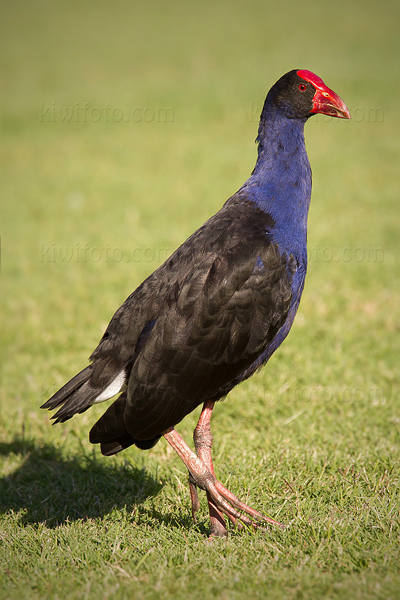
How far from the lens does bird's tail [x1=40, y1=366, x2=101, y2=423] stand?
117 inches

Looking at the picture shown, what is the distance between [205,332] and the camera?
2.88 meters

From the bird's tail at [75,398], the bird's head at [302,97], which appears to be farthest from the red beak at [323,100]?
the bird's tail at [75,398]

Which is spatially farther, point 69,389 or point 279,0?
point 279,0

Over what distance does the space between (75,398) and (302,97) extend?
198 centimetres

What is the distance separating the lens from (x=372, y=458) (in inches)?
135

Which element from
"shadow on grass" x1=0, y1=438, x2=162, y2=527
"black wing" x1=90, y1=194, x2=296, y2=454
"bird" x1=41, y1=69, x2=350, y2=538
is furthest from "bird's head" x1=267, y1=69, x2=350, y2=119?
Result: "shadow on grass" x1=0, y1=438, x2=162, y2=527

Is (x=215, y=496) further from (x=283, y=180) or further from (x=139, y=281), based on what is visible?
(x=139, y=281)

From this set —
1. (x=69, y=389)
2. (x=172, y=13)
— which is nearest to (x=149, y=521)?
(x=69, y=389)

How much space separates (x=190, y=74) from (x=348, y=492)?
46.7 feet

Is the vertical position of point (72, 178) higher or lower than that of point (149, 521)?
higher

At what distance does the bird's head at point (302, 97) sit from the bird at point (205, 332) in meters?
0.40

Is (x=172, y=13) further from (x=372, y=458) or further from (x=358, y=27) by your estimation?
(x=372, y=458)

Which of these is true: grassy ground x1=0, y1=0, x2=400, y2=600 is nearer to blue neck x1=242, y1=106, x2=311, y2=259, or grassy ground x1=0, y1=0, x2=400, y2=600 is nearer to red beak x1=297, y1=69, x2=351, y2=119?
blue neck x1=242, y1=106, x2=311, y2=259

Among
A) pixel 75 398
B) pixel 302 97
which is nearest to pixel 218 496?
pixel 75 398
